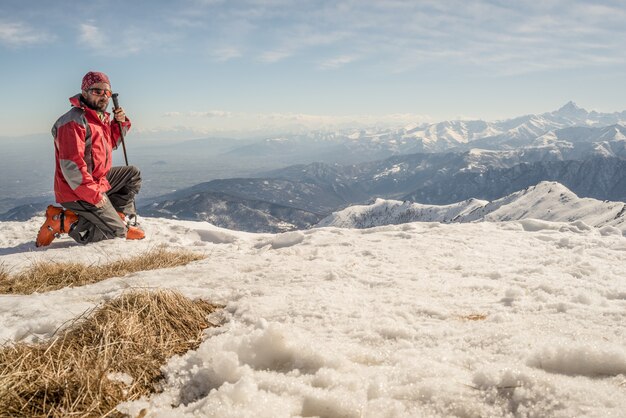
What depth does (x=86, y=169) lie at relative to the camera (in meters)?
8.42

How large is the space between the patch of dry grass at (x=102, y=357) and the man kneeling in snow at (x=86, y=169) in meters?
6.31

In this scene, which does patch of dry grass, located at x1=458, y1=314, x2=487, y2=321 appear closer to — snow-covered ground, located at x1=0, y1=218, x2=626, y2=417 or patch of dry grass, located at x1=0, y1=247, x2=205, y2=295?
snow-covered ground, located at x1=0, y1=218, x2=626, y2=417

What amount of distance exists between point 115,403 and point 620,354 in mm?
3110

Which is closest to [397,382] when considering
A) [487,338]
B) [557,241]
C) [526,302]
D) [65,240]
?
[487,338]

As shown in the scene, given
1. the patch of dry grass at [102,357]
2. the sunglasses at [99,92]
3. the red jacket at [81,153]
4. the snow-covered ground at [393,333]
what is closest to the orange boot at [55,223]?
the red jacket at [81,153]

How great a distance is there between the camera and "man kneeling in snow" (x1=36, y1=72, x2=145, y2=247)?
817 centimetres

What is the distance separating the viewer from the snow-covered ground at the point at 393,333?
213cm

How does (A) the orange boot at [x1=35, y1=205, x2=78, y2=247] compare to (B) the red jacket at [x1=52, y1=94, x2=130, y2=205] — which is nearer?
(B) the red jacket at [x1=52, y1=94, x2=130, y2=205]

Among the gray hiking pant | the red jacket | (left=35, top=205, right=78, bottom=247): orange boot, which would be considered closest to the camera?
the red jacket

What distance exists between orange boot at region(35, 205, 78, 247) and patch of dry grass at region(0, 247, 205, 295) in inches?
128

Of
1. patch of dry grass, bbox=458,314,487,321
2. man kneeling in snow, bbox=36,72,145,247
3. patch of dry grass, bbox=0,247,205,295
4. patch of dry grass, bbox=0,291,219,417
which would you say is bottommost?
patch of dry grass, bbox=0,247,205,295

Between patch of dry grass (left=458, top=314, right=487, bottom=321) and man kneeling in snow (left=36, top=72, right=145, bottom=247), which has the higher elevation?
man kneeling in snow (left=36, top=72, right=145, bottom=247)

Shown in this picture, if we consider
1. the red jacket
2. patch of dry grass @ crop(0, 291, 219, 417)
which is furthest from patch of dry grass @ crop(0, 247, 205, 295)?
patch of dry grass @ crop(0, 291, 219, 417)

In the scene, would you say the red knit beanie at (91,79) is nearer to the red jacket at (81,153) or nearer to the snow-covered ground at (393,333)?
the red jacket at (81,153)
